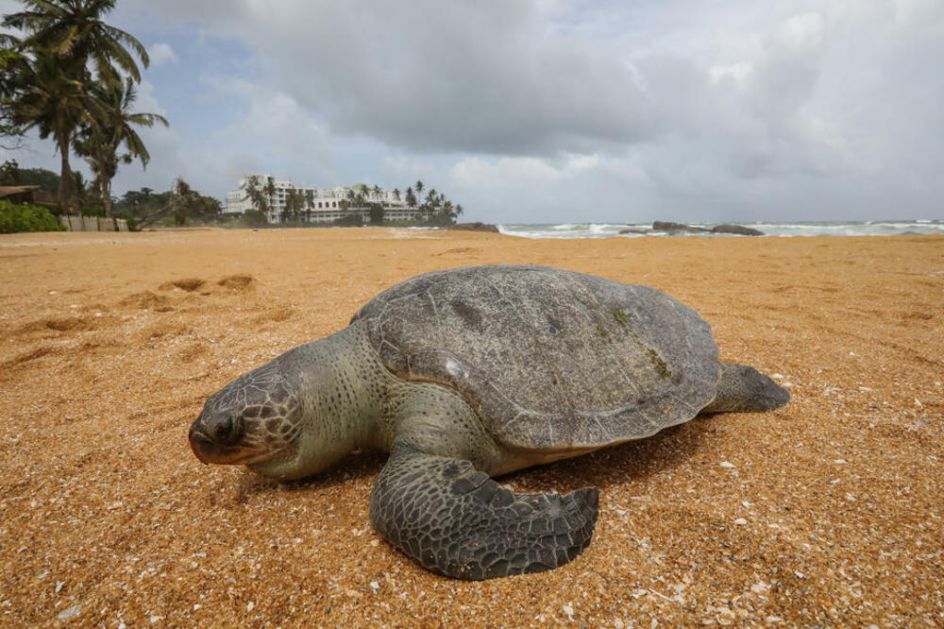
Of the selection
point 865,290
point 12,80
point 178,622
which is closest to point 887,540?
point 178,622

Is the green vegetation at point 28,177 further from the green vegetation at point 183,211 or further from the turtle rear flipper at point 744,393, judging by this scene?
the turtle rear flipper at point 744,393

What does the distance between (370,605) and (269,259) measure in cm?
1050

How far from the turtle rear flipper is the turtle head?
251cm

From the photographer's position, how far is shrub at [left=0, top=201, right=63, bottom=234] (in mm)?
21062

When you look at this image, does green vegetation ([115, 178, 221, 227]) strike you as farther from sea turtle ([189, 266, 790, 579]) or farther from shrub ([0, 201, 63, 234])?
sea turtle ([189, 266, 790, 579])

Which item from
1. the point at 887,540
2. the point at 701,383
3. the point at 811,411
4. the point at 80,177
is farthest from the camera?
the point at 80,177

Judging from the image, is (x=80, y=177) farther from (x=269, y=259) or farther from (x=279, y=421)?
(x=279, y=421)

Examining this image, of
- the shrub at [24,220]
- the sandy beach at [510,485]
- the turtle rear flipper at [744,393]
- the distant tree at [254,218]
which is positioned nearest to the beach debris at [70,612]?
the sandy beach at [510,485]

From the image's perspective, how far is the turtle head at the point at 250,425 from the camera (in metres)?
2.06

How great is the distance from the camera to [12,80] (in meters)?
24.6

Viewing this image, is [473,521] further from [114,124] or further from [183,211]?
[183,211]

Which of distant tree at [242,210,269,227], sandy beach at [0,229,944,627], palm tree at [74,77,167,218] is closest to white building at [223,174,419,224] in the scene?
distant tree at [242,210,269,227]

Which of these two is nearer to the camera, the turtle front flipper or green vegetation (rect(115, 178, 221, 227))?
the turtle front flipper

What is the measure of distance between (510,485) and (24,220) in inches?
1211
